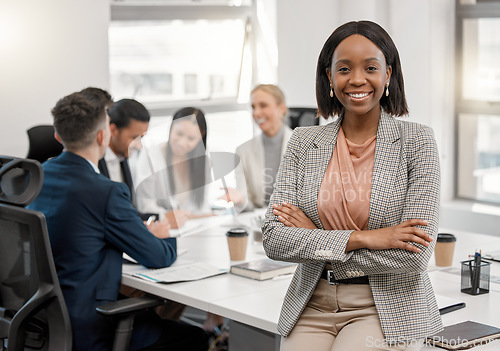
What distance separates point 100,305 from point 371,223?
3.85 ft

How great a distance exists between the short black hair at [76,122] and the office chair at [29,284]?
0.26m

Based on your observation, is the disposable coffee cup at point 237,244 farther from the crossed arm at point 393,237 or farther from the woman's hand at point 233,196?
the crossed arm at point 393,237

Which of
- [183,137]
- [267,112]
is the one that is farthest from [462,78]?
[183,137]

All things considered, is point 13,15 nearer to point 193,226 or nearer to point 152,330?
point 193,226

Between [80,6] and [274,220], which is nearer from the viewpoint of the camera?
[274,220]

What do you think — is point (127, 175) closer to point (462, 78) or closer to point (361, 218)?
point (361, 218)

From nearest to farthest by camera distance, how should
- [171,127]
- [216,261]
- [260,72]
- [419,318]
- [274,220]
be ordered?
[419,318], [274,220], [216,261], [171,127], [260,72]

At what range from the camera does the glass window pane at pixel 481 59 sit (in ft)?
16.0

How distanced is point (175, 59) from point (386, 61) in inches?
167

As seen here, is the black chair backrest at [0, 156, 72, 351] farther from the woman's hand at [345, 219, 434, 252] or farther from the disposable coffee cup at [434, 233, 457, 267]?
the disposable coffee cup at [434, 233, 457, 267]

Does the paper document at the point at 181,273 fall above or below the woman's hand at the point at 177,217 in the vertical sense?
below

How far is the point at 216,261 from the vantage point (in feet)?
9.46

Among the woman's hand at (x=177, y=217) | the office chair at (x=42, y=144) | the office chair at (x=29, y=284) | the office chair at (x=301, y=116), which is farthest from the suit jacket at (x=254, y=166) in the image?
the office chair at (x=29, y=284)

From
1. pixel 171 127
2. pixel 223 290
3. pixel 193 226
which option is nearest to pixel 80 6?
pixel 171 127
